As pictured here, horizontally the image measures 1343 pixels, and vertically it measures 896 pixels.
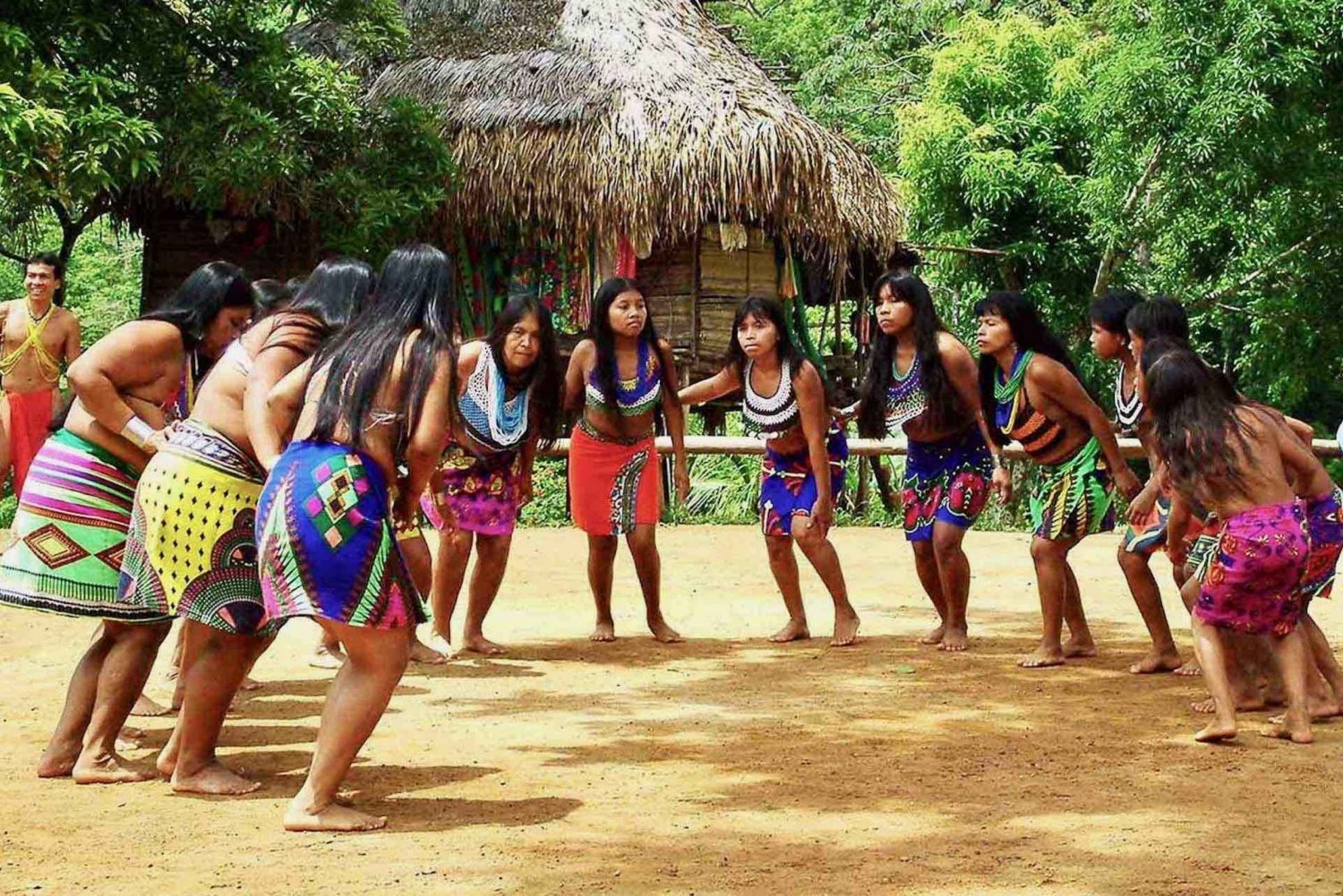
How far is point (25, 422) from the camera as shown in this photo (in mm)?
9516

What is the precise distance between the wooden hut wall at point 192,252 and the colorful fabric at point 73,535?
10369 mm

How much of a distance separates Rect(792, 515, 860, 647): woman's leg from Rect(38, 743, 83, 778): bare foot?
342 cm

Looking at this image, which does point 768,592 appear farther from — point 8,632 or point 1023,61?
point 1023,61

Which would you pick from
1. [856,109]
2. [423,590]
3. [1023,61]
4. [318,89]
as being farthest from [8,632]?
[856,109]

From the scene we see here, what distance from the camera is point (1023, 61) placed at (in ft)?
53.6

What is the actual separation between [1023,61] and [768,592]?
8.86 meters

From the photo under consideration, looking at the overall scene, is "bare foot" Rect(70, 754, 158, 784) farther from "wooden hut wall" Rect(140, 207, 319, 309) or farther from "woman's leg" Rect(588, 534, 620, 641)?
"wooden hut wall" Rect(140, 207, 319, 309)

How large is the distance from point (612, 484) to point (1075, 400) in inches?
82.3

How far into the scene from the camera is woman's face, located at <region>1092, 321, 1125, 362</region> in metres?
6.68

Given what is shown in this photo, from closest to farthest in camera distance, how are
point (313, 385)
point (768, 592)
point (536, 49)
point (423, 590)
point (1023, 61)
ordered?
point (313, 385), point (423, 590), point (768, 592), point (536, 49), point (1023, 61)

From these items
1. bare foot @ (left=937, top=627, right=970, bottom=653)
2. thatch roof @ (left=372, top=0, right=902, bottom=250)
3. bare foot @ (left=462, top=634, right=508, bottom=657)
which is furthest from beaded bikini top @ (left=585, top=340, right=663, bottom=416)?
thatch roof @ (left=372, top=0, right=902, bottom=250)

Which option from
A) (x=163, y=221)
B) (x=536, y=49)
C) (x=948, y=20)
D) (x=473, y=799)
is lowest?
(x=473, y=799)

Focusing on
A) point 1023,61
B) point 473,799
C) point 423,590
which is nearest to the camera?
point 473,799

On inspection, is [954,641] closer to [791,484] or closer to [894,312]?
[791,484]
